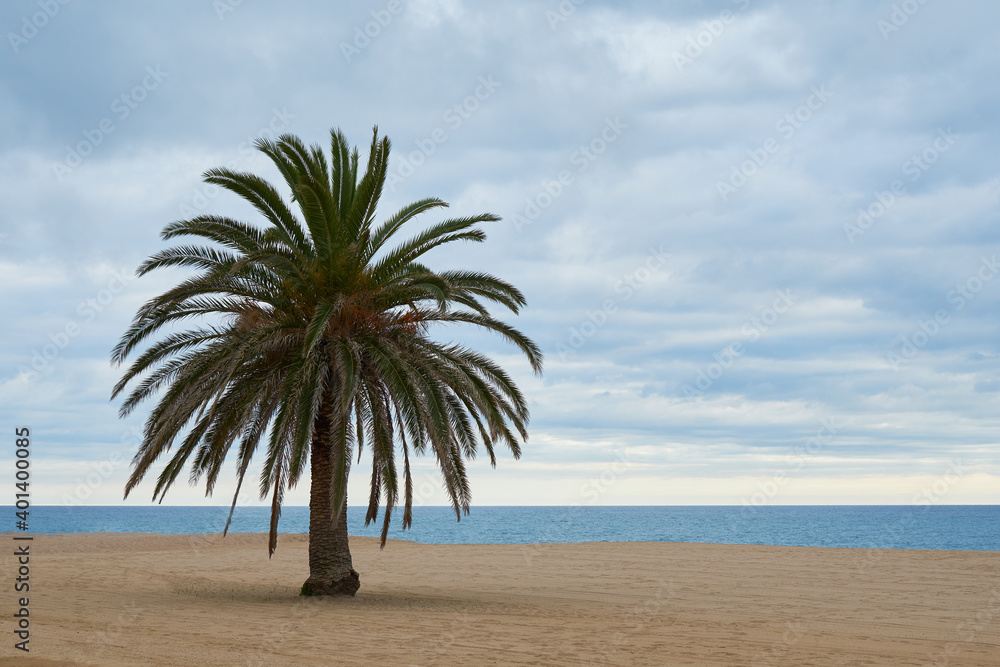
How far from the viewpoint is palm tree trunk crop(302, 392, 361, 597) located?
17109 mm

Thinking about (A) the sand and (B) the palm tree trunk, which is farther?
(B) the palm tree trunk

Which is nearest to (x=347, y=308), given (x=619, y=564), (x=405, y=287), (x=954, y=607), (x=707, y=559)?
(x=405, y=287)

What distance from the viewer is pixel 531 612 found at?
631 inches

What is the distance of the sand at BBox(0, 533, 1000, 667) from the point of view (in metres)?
11.3

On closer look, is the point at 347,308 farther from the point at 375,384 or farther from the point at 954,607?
the point at 954,607

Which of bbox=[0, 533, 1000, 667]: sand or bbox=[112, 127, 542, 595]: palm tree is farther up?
bbox=[112, 127, 542, 595]: palm tree

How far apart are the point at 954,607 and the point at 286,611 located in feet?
45.7

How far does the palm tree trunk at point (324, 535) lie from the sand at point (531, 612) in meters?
0.50

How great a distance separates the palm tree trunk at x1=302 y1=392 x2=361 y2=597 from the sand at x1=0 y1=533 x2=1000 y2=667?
50cm

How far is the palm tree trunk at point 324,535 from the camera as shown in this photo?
56.1 ft

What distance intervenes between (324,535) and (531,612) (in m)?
4.54

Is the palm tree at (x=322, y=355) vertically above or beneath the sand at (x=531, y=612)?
above

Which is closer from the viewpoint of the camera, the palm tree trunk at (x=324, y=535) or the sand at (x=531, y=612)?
the sand at (x=531, y=612)

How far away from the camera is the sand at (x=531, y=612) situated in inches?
447
